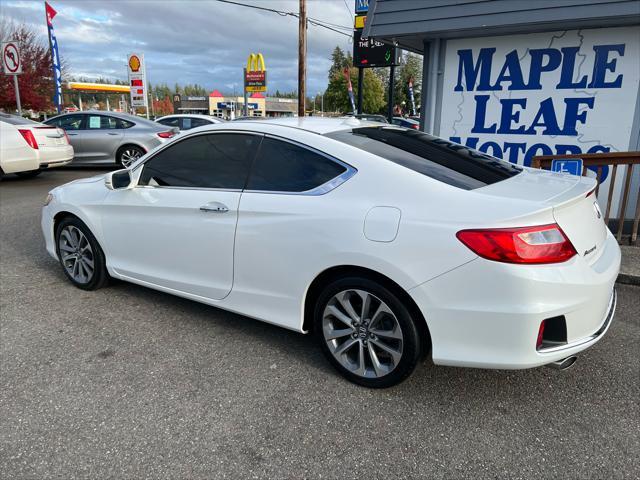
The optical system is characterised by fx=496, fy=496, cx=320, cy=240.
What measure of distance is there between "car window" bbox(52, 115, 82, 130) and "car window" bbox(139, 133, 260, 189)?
9681 millimetres

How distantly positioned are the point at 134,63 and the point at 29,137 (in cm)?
899

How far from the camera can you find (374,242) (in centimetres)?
261

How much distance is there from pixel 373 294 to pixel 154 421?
4.40 ft

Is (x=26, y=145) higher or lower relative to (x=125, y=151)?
higher

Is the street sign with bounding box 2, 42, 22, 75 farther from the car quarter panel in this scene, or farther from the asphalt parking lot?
the car quarter panel

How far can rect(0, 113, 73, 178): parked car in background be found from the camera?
949 centimetres

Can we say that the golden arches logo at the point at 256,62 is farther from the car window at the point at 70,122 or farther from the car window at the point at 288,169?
the car window at the point at 288,169

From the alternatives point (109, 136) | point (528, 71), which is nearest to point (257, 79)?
point (109, 136)

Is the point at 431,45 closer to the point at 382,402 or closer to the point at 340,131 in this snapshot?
the point at 340,131

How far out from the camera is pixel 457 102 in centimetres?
682

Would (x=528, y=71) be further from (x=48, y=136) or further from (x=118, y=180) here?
(x=48, y=136)

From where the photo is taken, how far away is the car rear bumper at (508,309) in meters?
2.33

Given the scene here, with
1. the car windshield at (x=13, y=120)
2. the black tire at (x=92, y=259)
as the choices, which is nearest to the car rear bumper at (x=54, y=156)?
the car windshield at (x=13, y=120)

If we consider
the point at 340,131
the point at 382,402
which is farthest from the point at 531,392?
the point at 340,131
